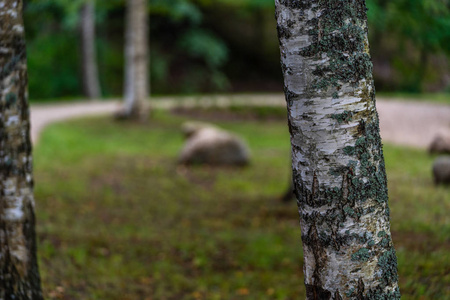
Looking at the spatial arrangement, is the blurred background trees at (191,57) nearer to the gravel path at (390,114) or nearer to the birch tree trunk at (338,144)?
the gravel path at (390,114)

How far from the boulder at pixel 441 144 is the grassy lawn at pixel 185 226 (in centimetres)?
31

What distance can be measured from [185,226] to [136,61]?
8.98 meters

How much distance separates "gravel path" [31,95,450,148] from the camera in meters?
Answer: 13.5

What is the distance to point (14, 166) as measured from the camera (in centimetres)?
317

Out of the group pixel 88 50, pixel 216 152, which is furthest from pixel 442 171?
pixel 88 50

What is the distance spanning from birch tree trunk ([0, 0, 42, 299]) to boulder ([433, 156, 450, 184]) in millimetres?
A: 6093

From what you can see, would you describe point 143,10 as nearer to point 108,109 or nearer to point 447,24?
point 108,109

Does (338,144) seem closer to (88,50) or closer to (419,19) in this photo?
(419,19)

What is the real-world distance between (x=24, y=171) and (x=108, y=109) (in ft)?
49.9

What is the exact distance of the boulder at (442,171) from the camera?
7.49 meters

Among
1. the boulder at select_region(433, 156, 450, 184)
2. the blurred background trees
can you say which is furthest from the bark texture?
the boulder at select_region(433, 156, 450, 184)

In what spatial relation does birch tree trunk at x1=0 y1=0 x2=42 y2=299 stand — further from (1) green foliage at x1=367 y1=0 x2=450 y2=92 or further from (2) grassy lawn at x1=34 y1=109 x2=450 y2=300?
(1) green foliage at x1=367 y1=0 x2=450 y2=92

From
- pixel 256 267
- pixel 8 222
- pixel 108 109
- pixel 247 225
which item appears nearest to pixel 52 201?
pixel 247 225

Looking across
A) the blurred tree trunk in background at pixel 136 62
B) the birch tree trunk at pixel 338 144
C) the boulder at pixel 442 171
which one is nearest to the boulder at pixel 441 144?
the boulder at pixel 442 171
